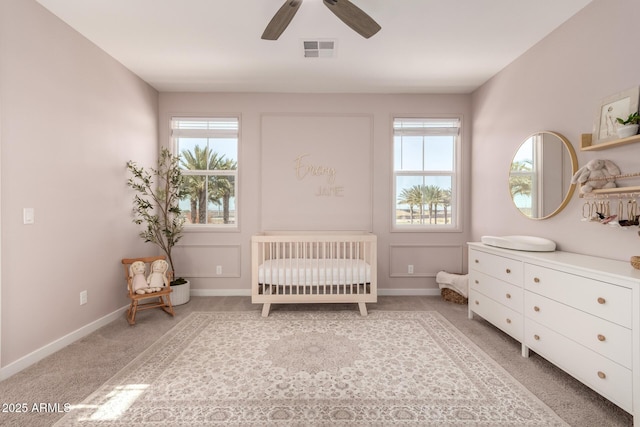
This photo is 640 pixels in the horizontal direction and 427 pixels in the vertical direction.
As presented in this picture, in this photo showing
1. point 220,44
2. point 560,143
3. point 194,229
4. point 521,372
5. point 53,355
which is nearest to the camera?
point 521,372

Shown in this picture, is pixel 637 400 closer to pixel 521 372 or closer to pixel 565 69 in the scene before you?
pixel 521 372

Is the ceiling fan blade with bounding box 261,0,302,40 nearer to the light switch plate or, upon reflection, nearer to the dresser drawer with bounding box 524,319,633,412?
the light switch plate

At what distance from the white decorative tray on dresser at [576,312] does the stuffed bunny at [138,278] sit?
10.4ft

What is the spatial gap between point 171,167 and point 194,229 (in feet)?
2.70

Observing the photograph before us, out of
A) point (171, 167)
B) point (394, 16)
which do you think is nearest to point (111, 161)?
point (171, 167)

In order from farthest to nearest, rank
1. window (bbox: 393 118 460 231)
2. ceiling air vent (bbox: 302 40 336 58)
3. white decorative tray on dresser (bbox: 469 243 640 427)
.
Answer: window (bbox: 393 118 460 231)
ceiling air vent (bbox: 302 40 336 58)
white decorative tray on dresser (bbox: 469 243 640 427)

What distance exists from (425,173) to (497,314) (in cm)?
187

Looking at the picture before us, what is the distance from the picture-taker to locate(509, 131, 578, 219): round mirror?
2.19 m

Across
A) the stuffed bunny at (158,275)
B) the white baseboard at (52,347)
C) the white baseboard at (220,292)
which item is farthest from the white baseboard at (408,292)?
the white baseboard at (52,347)

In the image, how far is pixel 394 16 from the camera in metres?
2.16

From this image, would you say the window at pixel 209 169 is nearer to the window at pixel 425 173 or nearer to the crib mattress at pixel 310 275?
the crib mattress at pixel 310 275

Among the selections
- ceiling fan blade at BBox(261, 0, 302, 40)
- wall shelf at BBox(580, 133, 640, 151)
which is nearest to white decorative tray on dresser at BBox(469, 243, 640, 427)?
wall shelf at BBox(580, 133, 640, 151)

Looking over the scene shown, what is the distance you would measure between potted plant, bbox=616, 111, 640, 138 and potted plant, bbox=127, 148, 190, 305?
373 centimetres

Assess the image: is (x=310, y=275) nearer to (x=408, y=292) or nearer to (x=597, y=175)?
(x=408, y=292)
